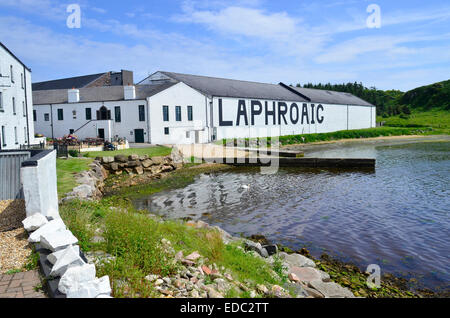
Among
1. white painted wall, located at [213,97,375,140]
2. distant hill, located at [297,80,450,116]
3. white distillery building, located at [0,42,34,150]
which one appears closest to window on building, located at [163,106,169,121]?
white painted wall, located at [213,97,375,140]

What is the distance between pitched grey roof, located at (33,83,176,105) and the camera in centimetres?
4044

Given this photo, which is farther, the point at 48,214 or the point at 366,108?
the point at 366,108

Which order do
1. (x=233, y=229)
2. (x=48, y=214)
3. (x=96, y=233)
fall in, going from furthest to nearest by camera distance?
(x=233, y=229)
(x=48, y=214)
(x=96, y=233)

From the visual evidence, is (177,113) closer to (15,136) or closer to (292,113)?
(15,136)

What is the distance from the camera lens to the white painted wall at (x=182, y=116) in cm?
3844

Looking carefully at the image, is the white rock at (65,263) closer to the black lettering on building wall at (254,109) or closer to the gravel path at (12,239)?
the gravel path at (12,239)

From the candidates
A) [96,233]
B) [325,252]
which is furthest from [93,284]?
[325,252]

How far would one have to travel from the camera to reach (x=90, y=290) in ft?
15.8

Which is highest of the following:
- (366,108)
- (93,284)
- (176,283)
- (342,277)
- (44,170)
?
(366,108)

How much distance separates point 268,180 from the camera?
25344 millimetres

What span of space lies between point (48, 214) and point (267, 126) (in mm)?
45756

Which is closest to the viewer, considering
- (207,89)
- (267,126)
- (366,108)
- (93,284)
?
(93,284)

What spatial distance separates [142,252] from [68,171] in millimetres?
15918
